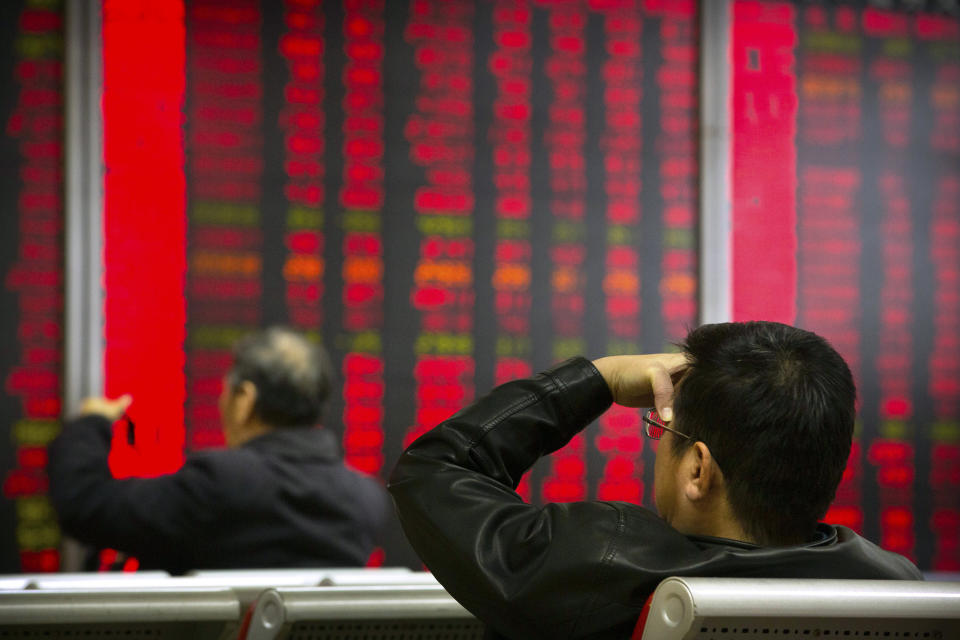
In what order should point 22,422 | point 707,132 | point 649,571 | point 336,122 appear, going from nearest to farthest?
point 649,571, point 22,422, point 336,122, point 707,132

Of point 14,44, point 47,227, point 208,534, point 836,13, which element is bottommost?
point 208,534

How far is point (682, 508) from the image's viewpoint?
3.50ft

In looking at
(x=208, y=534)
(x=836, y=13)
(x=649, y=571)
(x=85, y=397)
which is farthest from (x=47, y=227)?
(x=836, y=13)

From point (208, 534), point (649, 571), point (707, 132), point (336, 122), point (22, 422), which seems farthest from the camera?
point (707, 132)

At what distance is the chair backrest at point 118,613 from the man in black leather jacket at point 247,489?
110 cm

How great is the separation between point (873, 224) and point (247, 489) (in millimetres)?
1819

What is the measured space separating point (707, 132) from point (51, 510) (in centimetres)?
188

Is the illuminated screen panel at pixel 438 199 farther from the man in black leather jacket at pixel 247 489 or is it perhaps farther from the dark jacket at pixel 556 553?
the dark jacket at pixel 556 553

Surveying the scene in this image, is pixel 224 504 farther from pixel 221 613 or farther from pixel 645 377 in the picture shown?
pixel 645 377

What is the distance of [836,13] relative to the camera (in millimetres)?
2867

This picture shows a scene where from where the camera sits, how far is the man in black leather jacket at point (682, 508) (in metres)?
0.95

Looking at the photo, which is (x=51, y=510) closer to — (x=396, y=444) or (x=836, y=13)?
(x=396, y=444)

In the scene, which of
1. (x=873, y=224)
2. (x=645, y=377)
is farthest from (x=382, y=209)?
(x=645, y=377)

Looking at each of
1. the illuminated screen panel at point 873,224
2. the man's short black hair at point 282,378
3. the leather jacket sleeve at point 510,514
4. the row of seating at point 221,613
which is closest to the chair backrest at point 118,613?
the row of seating at point 221,613
